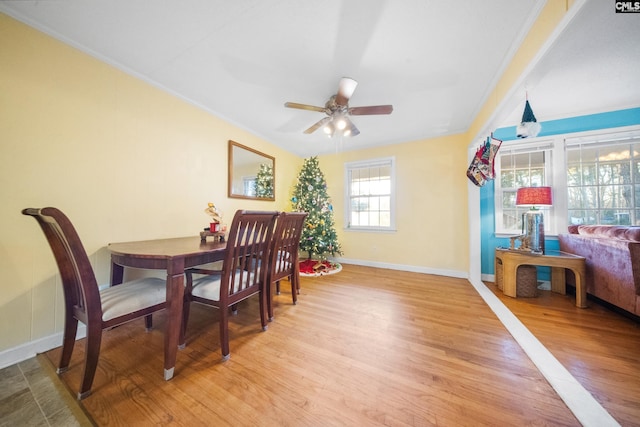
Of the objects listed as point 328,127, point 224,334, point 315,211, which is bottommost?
point 224,334

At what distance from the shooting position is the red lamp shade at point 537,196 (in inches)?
96.7

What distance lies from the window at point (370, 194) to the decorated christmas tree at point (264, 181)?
5.20 feet

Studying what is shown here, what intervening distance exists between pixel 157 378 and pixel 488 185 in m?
4.30

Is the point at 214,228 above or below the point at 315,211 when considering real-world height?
below

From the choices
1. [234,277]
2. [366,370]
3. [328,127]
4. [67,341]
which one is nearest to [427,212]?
[328,127]

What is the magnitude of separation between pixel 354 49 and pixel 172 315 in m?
2.39

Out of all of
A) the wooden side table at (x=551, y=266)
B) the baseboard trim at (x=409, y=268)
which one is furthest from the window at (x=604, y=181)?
the baseboard trim at (x=409, y=268)

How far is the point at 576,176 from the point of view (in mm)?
2740

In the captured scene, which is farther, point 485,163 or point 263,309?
point 485,163

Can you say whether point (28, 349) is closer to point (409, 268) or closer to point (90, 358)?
point (90, 358)

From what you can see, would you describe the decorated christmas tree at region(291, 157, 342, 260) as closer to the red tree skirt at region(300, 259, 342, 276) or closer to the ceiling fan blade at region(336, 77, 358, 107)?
the red tree skirt at region(300, 259, 342, 276)

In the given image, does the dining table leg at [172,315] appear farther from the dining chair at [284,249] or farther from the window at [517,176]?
the window at [517,176]

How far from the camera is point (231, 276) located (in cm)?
149

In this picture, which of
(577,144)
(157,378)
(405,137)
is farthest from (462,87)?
(157,378)
